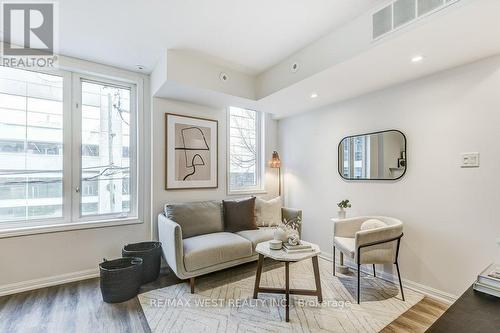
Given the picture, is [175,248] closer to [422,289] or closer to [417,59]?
[422,289]

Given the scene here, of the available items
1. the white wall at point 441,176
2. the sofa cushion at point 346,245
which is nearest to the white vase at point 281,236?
the sofa cushion at point 346,245

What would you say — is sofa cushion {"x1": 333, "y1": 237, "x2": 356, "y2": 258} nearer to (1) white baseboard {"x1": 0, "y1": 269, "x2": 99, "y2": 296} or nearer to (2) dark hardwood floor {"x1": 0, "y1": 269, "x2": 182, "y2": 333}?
(2) dark hardwood floor {"x1": 0, "y1": 269, "x2": 182, "y2": 333}

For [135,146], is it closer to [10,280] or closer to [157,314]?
[10,280]

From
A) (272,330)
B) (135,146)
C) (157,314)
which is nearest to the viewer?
(272,330)

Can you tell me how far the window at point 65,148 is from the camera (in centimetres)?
250

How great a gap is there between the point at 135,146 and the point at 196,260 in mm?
1770

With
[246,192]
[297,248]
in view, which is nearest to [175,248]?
[297,248]

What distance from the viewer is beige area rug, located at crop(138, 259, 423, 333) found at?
1891 mm

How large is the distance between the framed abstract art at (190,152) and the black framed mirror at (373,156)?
1.85 metres

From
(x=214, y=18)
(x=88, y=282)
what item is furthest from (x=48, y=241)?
(x=214, y=18)

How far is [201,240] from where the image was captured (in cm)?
266

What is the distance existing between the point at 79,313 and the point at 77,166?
1591 mm

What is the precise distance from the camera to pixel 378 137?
110 inches

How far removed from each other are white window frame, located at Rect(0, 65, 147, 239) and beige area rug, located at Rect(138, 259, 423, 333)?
3.84 feet
